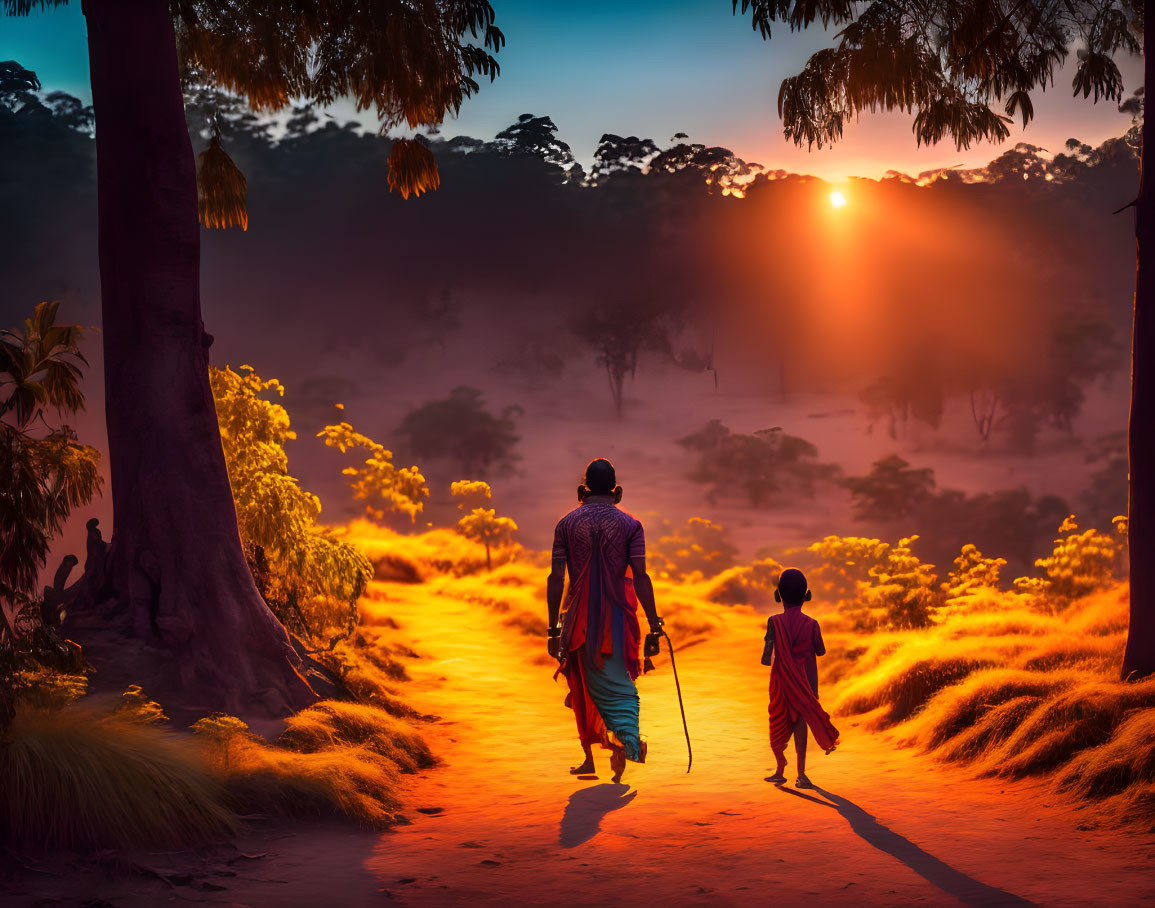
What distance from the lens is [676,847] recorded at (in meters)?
6.41

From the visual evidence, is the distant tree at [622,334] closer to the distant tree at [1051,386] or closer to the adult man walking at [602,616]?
the distant tree at [1051,386]

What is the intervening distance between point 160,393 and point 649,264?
192ft

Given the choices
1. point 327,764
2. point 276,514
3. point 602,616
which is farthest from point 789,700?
point 276,514

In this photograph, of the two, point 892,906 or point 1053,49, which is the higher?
point 1053,49

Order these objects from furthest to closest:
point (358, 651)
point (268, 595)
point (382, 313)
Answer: point (382, 313) → point (358, 651) → point (268, 595)

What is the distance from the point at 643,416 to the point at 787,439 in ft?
31.4

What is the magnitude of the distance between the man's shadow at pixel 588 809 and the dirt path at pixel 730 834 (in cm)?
2

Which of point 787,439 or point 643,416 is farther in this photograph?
point 643,416

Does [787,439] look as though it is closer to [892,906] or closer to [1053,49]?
[1053,49]

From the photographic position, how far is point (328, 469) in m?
57.3

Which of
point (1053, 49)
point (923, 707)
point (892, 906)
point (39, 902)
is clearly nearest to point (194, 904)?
point (39, 902)

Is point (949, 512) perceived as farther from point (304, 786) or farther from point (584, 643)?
point (304, 786)

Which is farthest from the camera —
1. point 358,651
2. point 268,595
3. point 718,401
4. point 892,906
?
point 718,401

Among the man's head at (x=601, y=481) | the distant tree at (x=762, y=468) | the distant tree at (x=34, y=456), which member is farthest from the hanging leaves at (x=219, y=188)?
the distant tree at (x=762, y=468)
